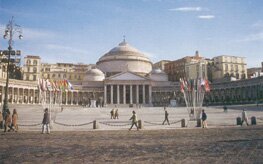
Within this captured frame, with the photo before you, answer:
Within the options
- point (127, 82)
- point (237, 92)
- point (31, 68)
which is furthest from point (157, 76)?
point (31, 68)

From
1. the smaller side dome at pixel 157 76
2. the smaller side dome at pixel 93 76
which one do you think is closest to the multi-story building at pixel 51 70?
the smaller side dome at pixel 93 76

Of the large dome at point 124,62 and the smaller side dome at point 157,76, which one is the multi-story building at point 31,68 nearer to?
the large dome at point 124,62

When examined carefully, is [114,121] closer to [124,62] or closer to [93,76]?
[93,76]

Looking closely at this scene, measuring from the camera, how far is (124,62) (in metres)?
126

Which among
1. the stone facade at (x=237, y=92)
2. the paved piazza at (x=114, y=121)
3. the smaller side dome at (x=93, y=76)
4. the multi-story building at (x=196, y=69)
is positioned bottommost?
the paved piazza at (x=114, y=121)

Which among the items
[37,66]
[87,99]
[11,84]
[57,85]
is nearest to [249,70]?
[87,99]

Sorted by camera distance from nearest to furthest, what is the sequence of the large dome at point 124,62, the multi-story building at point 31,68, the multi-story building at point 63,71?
the multi-story building at point 31,68 < the large dome at point 124,62 < the multi-story building at point 63,71

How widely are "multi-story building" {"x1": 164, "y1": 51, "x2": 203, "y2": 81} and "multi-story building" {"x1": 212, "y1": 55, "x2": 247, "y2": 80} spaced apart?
890 cm

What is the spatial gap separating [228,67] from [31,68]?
268 feet

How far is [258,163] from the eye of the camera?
9453mm

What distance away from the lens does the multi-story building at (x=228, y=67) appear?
124 m

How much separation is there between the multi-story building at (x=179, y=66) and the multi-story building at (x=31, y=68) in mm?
61807

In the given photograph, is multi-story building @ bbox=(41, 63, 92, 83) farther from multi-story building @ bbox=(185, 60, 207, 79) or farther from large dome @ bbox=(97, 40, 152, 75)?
multi-story building @ bbox=(185, 60, 207, 79)

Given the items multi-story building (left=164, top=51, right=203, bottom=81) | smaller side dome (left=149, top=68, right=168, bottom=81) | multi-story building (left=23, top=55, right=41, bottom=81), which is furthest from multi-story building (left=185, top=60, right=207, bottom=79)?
multi-story building (left=23, top=55, right=41, bottom=81)
